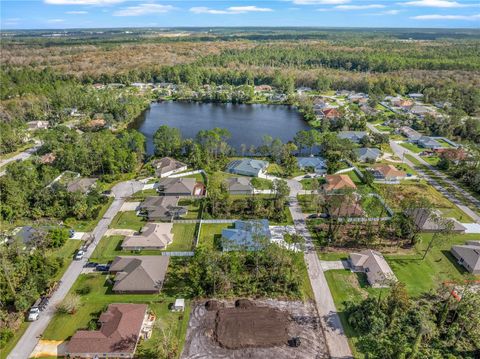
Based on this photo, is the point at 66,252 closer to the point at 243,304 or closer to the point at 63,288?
the point at 63,288

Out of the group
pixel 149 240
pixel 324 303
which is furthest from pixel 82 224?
pixel 324 303

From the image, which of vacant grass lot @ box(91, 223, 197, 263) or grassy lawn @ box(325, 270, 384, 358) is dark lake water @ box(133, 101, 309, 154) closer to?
vacant grass lot @ box(91, 223, 197, 263)

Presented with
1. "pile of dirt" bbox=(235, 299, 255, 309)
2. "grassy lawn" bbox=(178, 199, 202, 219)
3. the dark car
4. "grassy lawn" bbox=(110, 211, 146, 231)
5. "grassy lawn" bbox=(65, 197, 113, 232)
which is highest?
"pile of dirt" bbox=(235, 299, 255, 309)

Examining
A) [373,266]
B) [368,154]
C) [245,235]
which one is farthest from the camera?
[368,154]

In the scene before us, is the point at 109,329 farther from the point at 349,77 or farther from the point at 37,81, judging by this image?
the point at 349,77

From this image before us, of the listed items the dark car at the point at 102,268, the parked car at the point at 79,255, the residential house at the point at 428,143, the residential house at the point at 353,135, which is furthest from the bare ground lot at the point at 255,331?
the residential house at the point at 428,143

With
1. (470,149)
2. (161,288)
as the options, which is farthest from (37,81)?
(470,149)

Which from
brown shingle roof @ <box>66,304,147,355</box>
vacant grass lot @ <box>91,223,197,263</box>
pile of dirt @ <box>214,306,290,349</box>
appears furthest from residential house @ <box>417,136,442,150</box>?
brown shingle roof @ <box>66,304,147,355</box>
